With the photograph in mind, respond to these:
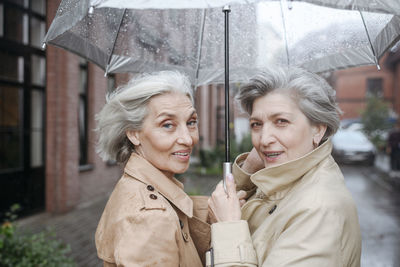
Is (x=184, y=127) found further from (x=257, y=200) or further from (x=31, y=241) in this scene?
(x=31, y=241)

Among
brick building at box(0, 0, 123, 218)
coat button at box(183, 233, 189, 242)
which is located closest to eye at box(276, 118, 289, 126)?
coat button at box(183, 233, 189, 242)

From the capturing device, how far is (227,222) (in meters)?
1.60

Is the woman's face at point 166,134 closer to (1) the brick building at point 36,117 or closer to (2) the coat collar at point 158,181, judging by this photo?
(2) the coat collar at point 158,181

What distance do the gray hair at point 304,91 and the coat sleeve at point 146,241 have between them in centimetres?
78

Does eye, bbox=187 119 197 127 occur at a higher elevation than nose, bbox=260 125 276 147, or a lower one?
higher

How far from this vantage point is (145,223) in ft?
4.99

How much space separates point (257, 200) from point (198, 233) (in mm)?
371

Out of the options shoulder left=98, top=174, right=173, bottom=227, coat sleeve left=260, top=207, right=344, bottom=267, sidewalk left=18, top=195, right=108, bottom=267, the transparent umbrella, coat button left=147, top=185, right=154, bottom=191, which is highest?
the transparent umbrella

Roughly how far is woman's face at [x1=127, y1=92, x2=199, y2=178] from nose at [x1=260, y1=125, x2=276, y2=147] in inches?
14.3

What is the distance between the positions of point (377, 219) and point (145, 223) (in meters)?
7.10

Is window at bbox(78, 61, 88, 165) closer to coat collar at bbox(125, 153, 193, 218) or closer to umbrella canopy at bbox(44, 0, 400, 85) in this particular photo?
umbrella canopy at bbox(44, 0, 400, 85)

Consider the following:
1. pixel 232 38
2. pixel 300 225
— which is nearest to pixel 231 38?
pixel 232 38

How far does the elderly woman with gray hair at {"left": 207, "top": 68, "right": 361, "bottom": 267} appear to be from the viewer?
4.67ft

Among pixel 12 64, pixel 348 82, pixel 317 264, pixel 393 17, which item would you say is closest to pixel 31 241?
pixel 317 264
